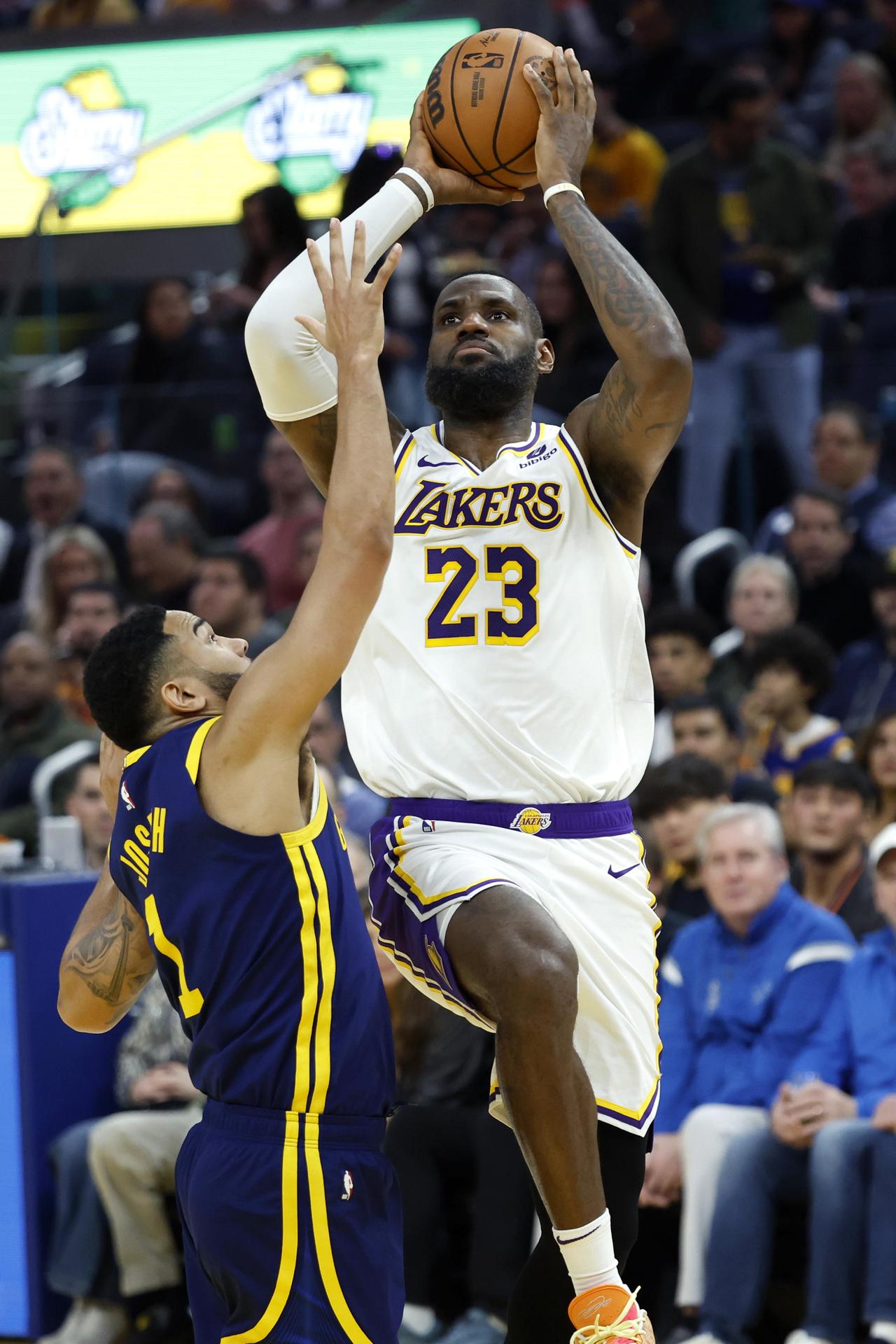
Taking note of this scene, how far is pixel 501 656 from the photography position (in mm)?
4461

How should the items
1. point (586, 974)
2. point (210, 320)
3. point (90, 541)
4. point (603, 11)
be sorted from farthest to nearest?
point (603, 11)
point (210, 320)
point (90, 541)
point (586, 974)

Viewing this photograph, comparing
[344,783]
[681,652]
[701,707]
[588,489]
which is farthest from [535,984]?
[681,652]

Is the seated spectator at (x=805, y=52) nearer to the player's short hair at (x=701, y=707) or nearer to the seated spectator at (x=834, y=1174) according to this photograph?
the player's short hair at (x=701, y=707)

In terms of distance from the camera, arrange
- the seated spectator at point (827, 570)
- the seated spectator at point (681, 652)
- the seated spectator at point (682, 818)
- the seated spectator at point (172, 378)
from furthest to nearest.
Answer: the seated spectator at point (172, 378)
the seated spectator at point (827, 570)
the seated spectator at point (681, 652)
the seated spectator at point (682, 818)

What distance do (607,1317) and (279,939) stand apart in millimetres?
1024

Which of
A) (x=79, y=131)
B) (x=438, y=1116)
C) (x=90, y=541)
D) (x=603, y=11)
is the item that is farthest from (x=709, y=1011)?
(x=603, y=11)

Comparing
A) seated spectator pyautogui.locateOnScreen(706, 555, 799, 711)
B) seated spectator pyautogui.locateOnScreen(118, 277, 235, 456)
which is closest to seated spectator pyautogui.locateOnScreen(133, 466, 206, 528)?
seated spectator pyautogui.locateOnScreen(118, 277, 235, 456)

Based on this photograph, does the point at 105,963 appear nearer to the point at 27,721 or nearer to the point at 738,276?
the point at 27,721

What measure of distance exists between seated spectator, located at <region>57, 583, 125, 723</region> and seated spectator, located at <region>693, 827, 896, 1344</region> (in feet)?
15.6

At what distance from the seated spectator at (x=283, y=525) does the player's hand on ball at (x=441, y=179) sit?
6078 millimetres

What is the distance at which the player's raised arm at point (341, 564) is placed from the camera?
12.1ft

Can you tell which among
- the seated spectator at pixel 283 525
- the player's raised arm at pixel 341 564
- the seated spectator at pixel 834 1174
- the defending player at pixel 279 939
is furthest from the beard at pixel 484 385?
the seated spectator at pixel 283 525

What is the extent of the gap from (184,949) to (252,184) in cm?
1090

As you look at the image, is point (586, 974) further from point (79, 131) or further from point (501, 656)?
point (79, 131)
